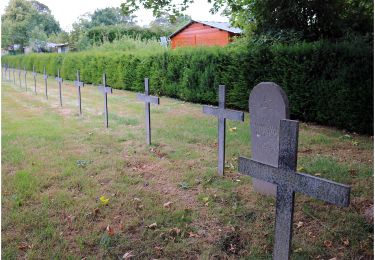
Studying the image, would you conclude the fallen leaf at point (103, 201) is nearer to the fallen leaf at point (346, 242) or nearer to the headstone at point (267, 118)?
the headstone at point (267, 118)

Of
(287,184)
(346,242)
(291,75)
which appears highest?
(291,75)

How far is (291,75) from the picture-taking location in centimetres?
977

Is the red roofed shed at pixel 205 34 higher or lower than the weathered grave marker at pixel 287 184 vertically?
higher

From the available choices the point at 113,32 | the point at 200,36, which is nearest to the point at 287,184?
the point at 200,36

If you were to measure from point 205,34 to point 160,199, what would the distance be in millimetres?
27092

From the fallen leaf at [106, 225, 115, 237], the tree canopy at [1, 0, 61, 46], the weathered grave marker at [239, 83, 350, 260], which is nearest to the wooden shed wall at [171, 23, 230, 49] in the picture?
the fallen leaf at [106, 225, 115, 237]

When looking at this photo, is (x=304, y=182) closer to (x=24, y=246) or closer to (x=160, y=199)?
(x=160, y=199)

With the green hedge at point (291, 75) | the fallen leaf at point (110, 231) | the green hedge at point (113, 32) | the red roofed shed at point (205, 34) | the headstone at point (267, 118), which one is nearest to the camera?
the fallen leaf at point (110, 231)

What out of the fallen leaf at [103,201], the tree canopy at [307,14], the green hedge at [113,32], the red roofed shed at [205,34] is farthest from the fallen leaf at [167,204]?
the green hedge at [113,32]

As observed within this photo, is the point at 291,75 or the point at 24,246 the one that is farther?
the point at 291,75

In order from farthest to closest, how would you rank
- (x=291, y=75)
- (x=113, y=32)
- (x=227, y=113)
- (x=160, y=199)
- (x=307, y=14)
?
(x=113, y=32) < (x=307, y=14) < (x=291, y=75) < (x=227, y=113) < (x=160, y=199)

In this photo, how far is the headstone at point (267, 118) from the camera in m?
4.05

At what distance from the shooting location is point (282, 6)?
456 inches

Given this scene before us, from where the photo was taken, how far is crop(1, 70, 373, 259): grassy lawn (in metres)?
3.57
